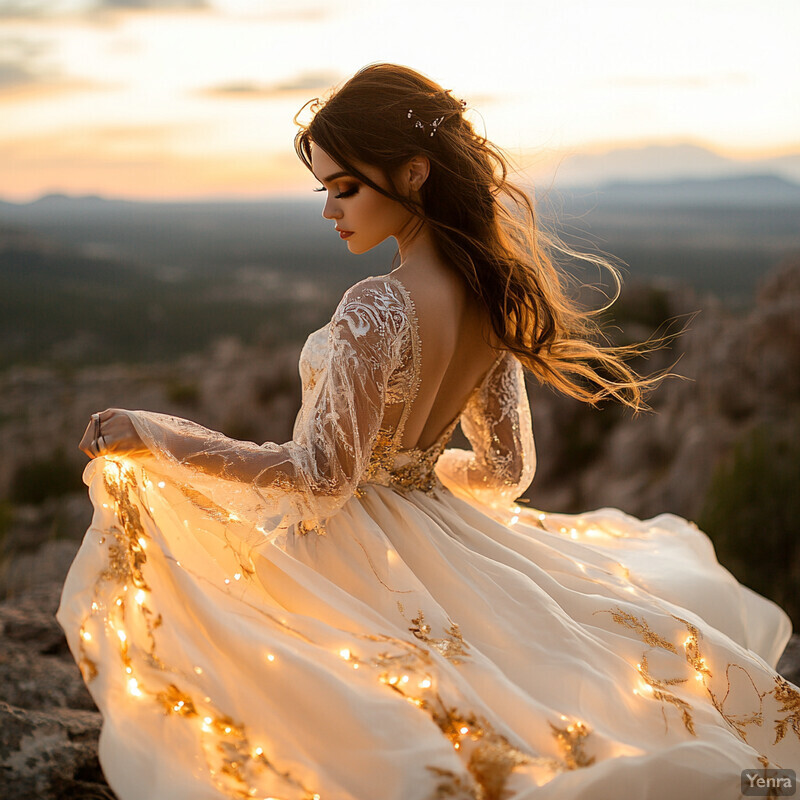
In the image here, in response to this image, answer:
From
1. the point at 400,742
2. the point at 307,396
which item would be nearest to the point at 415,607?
the point at 400,742

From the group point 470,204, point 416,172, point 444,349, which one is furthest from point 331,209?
point 444,349

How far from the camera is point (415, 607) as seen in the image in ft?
6.57

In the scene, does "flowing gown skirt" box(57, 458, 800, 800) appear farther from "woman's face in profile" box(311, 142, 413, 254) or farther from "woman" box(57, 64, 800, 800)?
"woman's face in profile" box(311, 142, 413, 254)

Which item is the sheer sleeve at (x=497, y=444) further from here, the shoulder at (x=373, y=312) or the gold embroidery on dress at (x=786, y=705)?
the gold embroidery on dress at (x=786, y=705)

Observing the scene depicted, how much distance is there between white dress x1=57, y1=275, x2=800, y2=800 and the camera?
163cm

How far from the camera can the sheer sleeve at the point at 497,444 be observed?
9.09 feet

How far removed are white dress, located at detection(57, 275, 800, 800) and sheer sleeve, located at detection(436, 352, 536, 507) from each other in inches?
15.1

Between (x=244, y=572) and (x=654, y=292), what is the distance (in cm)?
809

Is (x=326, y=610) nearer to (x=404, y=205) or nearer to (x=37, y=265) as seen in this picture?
(x=404, y=205)

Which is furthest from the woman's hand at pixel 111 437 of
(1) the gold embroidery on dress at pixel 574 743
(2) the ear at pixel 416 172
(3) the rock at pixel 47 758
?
(1) the gold embroidery on dress at pixel 574 743

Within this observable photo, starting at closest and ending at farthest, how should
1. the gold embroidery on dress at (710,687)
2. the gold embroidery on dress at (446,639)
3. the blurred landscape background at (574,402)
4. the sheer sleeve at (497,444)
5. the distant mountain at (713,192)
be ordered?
the gold embroidery on dress at (446,639) → the gold embroidery on dress at (710,687) → the sheer sleeve at (497,444) → the blurred landscape background at (574,402) → the distant mountain at (713,192)

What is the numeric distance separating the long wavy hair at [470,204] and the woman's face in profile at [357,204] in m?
0.03

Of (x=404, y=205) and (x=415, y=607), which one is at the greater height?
(x=404, y=205)

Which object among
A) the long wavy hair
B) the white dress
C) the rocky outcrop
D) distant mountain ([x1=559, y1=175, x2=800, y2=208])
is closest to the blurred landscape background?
the rocky outcrop
